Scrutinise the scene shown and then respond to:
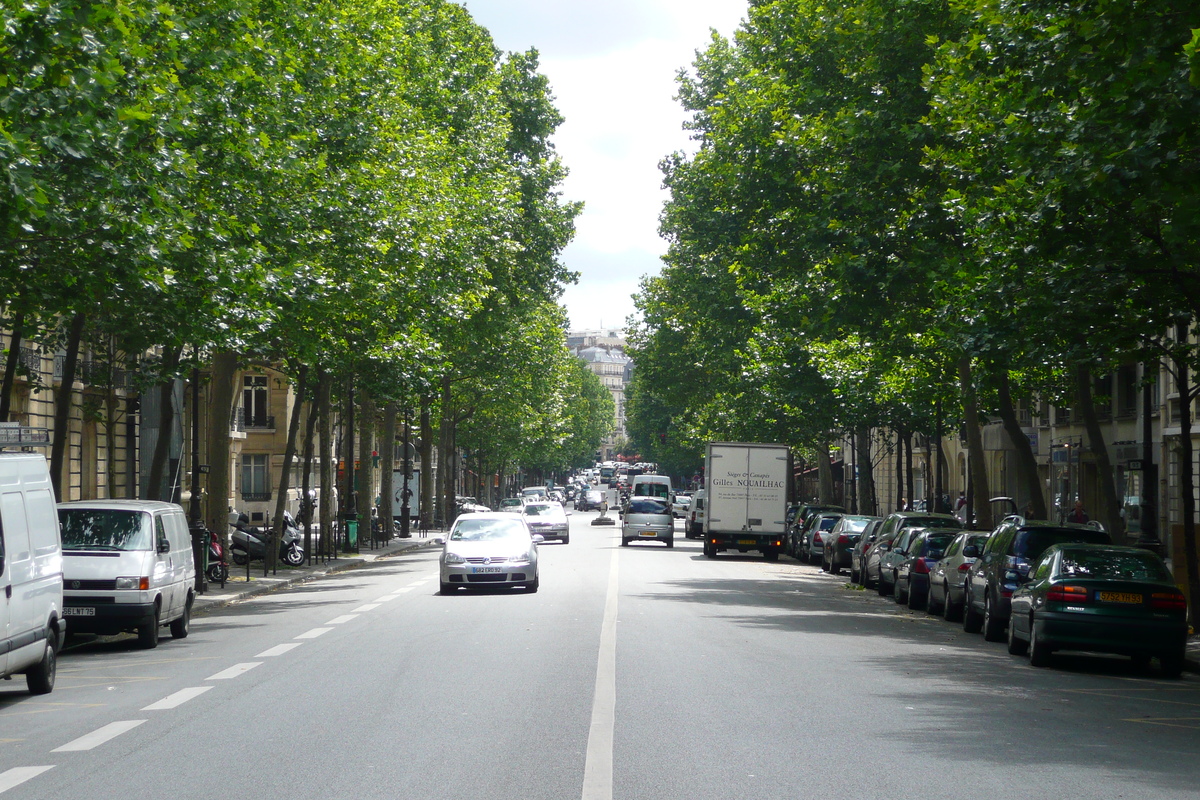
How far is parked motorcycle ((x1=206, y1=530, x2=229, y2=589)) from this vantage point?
2924cm

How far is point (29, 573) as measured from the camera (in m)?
12.5

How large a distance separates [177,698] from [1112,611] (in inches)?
379

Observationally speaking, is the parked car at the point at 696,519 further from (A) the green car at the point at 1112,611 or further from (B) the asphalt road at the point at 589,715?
(A) the green car at the point at 1112,611

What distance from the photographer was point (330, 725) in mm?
10695

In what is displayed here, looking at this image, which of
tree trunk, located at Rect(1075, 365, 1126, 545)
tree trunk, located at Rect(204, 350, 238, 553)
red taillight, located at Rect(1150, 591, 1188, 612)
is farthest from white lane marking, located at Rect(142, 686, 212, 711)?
tree trunk, located at Rect(204, 350, 238, 553)

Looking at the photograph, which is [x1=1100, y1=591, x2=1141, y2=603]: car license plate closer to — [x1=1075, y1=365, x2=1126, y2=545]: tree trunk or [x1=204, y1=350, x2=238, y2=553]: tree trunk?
[x1=1075, y1=365, x2=1126, y2=545]: tree trunk

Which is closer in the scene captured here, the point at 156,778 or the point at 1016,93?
the point at 156,778

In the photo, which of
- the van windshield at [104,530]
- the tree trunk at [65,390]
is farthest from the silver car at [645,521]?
the van windshield at [104,530]

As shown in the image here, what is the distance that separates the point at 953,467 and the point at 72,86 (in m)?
54.9

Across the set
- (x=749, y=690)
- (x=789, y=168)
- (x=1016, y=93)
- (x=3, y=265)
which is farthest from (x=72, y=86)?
(x=789, y=168)

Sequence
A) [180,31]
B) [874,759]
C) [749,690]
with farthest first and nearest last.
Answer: [180,31], [749,690], [874,759]

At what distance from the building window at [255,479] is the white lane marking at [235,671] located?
184ft

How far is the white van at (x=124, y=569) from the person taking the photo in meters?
17.1

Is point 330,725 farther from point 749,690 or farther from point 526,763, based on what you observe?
point 749,690
